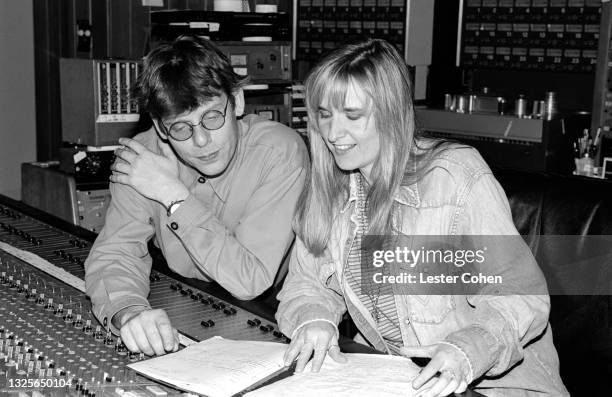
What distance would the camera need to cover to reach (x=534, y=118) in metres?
4.04

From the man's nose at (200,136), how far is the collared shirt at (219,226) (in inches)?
5.6

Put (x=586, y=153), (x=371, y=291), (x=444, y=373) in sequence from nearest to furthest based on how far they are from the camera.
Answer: (x=444, y=373) → (x=371, y=291) → (x=586, y=153)

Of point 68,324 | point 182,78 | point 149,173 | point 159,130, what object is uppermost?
point 182,78

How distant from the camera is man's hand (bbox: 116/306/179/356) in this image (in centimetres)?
139

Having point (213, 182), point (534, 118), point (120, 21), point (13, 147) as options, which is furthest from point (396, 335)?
point (13, 147)

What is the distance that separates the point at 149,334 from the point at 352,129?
0.56 meters

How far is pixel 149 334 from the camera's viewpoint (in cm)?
140

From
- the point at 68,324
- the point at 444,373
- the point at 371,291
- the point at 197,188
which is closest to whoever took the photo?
the point at 444,373

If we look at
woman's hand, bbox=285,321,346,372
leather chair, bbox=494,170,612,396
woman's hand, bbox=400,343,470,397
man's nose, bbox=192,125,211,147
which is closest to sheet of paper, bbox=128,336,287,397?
woman's hand, bbox=285,321,346,372

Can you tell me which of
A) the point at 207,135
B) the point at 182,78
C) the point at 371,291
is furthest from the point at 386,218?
the point at 182,78

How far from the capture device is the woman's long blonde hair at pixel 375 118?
154 centimetres

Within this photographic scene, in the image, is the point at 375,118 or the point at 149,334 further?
the point at 375,118

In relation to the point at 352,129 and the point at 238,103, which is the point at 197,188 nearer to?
the point at 238,103

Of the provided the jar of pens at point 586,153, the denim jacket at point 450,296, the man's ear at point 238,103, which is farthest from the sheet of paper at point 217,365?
the jar of pens at point 586,153
